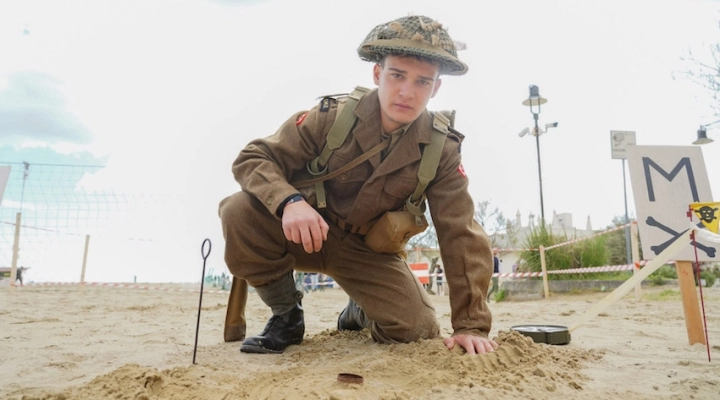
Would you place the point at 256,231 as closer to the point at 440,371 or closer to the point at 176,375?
the point at 176,375

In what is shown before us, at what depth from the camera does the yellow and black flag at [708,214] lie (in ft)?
8.08

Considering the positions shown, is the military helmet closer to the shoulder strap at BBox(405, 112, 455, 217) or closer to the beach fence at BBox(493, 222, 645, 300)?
the shoulder strap at BBox(405, 112, 455, 217)

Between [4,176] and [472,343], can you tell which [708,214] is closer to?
[472,343]

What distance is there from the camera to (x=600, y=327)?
12.2ft

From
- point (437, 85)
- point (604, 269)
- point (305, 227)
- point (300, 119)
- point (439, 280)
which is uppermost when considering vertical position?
point (437, 85)

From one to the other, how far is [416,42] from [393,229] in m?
0.92

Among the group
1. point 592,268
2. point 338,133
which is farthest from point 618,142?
point 338,133

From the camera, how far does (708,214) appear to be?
2.48 meters

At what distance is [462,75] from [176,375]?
1.95 metres

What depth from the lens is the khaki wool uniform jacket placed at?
7.84 ft

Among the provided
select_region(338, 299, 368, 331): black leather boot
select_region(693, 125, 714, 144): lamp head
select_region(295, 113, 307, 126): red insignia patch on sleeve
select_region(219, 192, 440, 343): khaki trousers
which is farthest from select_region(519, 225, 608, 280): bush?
select_region(295, 113, 307, 126): red insignia patch on sleeve

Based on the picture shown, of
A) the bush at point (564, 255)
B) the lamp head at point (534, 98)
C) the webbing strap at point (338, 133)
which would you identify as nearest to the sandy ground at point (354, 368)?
the webbing strap at point (338, 133)

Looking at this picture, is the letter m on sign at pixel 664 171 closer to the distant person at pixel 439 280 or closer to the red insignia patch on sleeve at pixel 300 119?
the red insignia patch on sleeve at pixel 300 119

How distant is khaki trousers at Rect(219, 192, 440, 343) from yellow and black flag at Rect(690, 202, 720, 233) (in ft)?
4.83
